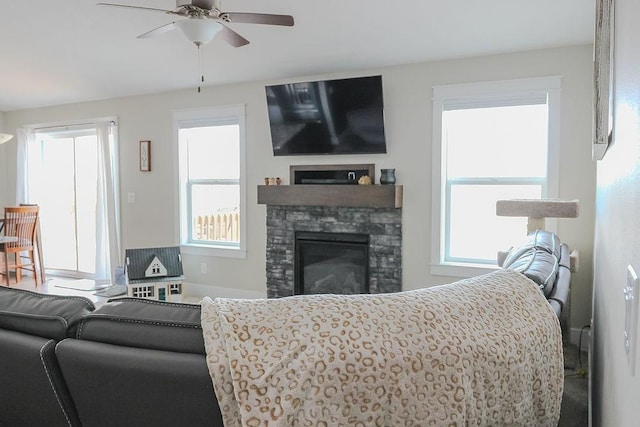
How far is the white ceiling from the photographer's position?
3.38 meters

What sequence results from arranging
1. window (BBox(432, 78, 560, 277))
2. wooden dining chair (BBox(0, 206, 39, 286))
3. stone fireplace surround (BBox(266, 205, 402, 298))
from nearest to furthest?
window (BBox(432, 78, 560, 277)), stone fireplace surround (BBox(266, 205, 402, 298)), wooden dining chair (BBox(0, 206, 39, 286))

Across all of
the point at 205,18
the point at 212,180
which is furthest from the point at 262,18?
the point at 212,180

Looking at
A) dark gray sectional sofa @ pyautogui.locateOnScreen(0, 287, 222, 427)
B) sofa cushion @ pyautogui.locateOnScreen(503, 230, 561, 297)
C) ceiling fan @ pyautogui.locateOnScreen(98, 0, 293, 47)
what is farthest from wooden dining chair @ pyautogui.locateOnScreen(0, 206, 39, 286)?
sofa cushion @ pyautogui.locateOnScreen(503, 230, 561, 297)

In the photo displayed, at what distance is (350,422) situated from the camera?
3.21ft

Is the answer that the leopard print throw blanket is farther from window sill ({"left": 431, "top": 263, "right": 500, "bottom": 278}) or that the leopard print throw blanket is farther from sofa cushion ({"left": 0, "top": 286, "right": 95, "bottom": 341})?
window sill ({"left": 431, "top": 263, "right": 500, "bottom": 278})

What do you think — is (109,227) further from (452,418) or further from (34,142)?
(452,418)

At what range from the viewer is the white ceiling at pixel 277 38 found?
3381 mm

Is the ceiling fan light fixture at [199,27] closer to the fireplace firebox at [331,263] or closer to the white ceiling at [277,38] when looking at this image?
the white ceiling at [277,38]

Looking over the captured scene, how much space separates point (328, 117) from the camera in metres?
4.50

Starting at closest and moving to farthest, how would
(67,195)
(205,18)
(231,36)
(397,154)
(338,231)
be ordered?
1. (205,18)
2. (231,36)
3. (397,154)
4. (338,231)
5. (67,195)

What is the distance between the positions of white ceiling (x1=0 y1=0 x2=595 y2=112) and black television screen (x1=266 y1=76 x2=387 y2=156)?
22cm

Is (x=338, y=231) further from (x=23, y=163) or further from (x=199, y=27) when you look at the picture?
(x=23, y=163)

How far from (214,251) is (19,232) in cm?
274

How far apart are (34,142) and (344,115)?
499 cm
